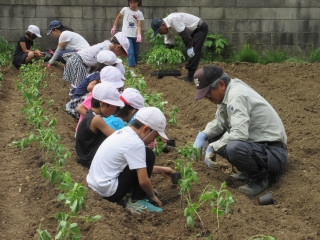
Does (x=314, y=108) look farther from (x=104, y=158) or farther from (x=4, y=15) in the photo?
(x=4, y=15)

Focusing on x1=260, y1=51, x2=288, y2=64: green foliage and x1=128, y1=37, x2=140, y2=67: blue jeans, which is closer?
x1=128, y1=37, x2=140, y2=67: blue jeans

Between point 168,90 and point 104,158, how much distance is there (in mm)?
5489

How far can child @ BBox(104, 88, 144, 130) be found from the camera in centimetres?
539

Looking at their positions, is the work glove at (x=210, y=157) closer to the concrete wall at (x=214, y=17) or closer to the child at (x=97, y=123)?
the child at (x=97, y=123)

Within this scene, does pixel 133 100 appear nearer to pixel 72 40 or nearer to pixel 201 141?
pixel 201 141

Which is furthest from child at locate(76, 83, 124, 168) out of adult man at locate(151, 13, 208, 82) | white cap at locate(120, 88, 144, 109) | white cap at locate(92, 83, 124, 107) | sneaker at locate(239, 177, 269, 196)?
adult man at locate(151, 13, 208, 82)

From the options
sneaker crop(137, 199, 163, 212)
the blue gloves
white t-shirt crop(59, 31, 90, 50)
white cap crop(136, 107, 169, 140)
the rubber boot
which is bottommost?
sneaker crop(137, 199, 163, 212)

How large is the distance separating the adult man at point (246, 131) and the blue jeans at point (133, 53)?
5736 mm

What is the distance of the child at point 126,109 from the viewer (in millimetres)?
5387

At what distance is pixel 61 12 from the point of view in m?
13.1

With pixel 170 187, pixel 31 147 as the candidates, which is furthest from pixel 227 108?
pixel 31 147

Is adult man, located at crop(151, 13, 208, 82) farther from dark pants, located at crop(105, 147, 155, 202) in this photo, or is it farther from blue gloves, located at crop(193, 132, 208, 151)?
dark pants, located at crop(105, 147, 155, 202)

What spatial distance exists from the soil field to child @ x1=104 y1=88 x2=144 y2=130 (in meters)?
0.48

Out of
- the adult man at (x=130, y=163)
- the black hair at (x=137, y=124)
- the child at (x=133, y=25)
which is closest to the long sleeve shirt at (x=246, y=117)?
the adult man at (x=130, y=163)
